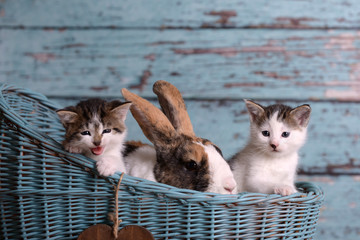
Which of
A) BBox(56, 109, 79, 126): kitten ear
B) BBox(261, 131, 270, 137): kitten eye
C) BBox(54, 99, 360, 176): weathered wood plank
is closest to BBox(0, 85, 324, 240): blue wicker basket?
BBox(56, 109, 79, 126): kitten ear

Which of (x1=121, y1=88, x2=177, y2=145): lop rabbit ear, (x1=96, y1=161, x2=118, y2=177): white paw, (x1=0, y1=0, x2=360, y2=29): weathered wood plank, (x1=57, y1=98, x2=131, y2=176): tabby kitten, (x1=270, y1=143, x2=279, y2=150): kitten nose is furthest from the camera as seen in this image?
(x1=0, y1=0, x2=360, y2=29): weathered wood plank

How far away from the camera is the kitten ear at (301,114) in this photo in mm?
1506

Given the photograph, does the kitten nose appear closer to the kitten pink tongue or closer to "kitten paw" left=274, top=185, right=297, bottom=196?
"kitten paw" left=274, top=185, right=297, bottom=196

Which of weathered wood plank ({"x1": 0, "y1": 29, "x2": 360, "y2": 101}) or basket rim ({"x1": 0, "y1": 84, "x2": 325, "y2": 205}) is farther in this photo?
weathered wood plank ({"x1": 0, "y1": 29, "x2": 360, "y2": 101})

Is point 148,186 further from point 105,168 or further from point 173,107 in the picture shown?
point 173,107

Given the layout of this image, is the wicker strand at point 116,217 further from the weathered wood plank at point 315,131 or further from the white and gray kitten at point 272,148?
the weathered wood plank at point 315,131

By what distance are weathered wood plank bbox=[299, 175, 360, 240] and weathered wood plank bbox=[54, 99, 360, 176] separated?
0.15ft

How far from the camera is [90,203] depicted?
3.79 ft

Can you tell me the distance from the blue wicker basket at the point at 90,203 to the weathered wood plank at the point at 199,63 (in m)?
0.95

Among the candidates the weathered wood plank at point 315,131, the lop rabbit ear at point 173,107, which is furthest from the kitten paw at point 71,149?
the weathered wood plank at point 315,131

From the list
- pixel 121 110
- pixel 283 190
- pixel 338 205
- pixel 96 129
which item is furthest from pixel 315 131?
pixel 96 129

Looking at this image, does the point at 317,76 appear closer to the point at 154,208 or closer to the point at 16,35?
the point at 154,208

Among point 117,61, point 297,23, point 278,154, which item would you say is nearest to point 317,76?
point 297,23

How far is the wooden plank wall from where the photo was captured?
2.10 meters
